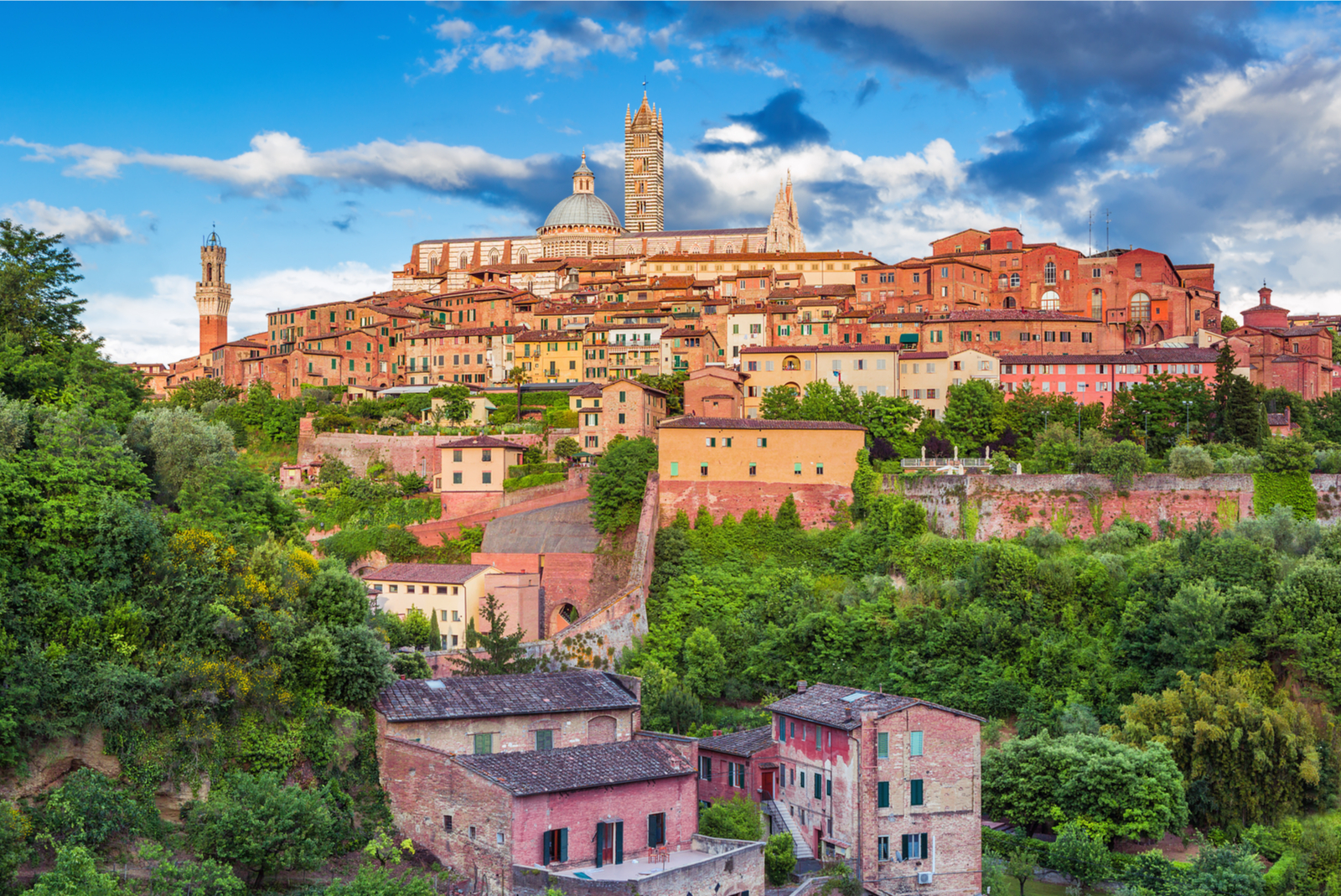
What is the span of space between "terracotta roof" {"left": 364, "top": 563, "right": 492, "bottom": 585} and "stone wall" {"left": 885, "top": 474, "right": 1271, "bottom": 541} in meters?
17.0

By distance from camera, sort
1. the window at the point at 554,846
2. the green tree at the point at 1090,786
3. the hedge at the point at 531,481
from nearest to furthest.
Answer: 1. the window at the point at 554,846
2. the green tree at the point at 1090,786
3. the hedge at the point at 531,481

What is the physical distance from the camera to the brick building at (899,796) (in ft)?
98.6

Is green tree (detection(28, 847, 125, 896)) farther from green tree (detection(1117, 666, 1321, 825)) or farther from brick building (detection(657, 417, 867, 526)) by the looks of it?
brick building (detection(657, 417, 867, 526))

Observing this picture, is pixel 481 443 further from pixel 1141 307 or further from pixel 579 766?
pixel 1141 307

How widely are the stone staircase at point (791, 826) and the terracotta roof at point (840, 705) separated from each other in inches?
88.6

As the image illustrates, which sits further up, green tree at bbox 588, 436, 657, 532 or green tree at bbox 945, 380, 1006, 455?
green tree at bbox 945, 380, 1006, 455

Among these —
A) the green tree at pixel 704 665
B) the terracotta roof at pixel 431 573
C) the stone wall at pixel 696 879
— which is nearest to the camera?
the stone wall at pixel 696 879

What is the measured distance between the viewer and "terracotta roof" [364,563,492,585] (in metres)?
47.7

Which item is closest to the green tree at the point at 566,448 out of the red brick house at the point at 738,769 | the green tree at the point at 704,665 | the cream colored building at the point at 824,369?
the cream colored building at the point at 824,369

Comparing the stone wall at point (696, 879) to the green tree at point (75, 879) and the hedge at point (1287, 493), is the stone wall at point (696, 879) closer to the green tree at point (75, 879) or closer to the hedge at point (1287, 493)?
the green tree at point (75, 879)

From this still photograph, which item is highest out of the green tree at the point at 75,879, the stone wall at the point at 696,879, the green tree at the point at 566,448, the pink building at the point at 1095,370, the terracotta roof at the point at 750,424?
the pink building at the point at 1095,370

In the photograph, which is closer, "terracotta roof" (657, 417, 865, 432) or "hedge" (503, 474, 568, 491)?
"terracotta roof" (657, 417, 865, 432)

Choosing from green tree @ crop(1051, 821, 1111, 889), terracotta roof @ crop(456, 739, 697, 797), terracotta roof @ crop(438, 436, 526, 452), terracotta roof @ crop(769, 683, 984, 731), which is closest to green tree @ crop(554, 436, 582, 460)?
terracotta roof @ crop(438, 436, 526, 452)

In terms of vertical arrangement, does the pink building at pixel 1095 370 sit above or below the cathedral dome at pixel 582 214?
below
